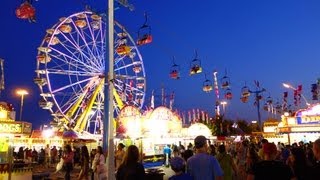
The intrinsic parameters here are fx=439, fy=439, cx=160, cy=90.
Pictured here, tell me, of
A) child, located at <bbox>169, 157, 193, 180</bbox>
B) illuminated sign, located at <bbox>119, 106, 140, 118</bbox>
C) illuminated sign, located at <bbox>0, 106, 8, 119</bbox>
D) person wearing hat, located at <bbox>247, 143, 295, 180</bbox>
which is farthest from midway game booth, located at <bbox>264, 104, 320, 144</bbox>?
child, located at <bbox>169, 157, 193, 180</bbox>

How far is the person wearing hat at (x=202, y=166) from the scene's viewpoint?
20.2 ft

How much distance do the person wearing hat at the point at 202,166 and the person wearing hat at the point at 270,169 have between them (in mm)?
685

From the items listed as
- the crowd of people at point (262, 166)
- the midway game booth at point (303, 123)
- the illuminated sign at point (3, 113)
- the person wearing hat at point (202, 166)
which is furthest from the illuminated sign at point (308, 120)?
the person wearing hat at point (202, 166)

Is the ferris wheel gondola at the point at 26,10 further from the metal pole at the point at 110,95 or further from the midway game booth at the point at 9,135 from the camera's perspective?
the midway game booth at the point at 9,135

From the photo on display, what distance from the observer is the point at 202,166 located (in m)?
6.20

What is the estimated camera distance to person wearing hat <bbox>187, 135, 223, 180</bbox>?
6.17 meters

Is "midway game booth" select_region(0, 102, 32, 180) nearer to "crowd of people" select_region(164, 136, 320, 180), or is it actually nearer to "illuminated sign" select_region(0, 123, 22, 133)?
"illuminated sign" select_region(0, 123, 22, 133)

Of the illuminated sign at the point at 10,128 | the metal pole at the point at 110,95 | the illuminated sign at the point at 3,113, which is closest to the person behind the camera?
the metal pole at the point at 110,95

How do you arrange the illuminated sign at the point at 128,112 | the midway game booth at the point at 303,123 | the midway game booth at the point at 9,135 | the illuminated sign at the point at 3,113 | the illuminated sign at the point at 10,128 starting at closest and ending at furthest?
the midway game booth at the point at 9,135 < the illuminated sign at the point at 10,128 < the illuminated sign at the point at 3,113 < the illuminated sign at the point at 128,112 < the midway game booth at the point at 303,123

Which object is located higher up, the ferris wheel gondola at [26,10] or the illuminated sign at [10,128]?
the ferris wheel gondola at [26,10]

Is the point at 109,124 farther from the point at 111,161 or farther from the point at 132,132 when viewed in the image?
the point at 132,132

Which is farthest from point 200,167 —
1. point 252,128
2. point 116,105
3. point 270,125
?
point 252,128

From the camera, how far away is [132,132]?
3103 cm

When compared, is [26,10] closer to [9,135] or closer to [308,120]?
[9,135]
